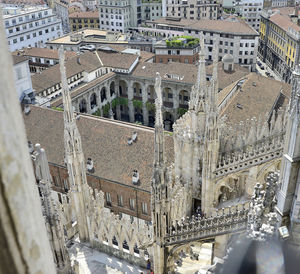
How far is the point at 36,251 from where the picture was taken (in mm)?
2049

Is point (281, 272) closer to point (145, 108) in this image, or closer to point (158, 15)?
point (145, 108)

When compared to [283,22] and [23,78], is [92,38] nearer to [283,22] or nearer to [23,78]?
[23,78]

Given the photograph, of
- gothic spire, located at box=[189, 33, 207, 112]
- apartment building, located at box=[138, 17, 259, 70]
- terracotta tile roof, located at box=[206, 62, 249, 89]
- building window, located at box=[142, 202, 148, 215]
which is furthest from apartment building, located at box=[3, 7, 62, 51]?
gothic spire, located at box=[189, 33, 207, 112]

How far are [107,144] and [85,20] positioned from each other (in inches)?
3611

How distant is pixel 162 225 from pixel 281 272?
1467cm

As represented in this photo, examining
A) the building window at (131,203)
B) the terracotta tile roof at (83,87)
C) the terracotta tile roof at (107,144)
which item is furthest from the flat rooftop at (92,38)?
the building window at (131,203)

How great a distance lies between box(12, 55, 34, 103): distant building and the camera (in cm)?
5141

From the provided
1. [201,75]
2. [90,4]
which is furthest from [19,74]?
[90,4]

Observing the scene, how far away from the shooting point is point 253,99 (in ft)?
136

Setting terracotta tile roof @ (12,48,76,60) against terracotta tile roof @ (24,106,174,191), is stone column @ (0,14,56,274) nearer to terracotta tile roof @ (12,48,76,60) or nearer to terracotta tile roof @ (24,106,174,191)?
terracotta tile roof @ (24,106,174,191)

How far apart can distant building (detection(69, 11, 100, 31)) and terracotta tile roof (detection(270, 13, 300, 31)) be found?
182 ft

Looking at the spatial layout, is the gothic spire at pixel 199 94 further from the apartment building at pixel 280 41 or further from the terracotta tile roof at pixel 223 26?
the terracotta tile roof at pixel 223 26

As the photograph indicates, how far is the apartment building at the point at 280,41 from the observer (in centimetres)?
8104

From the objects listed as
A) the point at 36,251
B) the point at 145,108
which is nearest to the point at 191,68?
the point at 145,108
